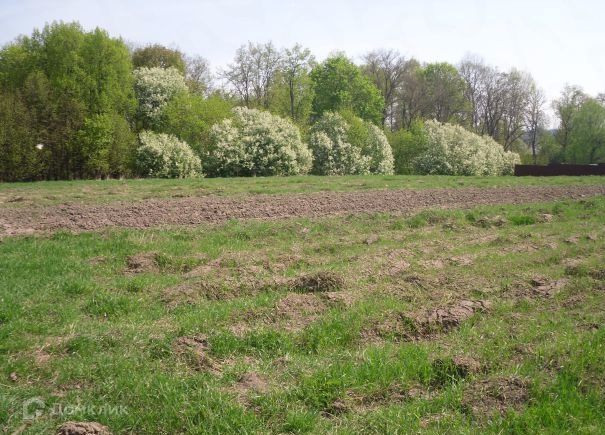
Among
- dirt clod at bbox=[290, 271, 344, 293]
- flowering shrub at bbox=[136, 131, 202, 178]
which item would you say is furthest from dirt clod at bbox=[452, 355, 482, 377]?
flowering shrub at bbox=[136, 131, 202, 178]

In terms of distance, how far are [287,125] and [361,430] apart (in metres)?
40.4

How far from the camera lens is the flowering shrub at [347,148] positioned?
48344 mm

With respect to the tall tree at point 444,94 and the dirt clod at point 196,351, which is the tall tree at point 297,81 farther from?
the dirt clod at point 196,351

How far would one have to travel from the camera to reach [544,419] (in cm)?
426

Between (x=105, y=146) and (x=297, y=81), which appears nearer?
(x=105, y=146)

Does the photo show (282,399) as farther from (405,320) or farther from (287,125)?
(287,125)

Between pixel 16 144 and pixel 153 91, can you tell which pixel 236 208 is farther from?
pixel 153 91

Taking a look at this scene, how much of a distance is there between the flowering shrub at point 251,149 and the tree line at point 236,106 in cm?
16

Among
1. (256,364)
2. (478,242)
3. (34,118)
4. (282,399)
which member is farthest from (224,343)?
(34,118)

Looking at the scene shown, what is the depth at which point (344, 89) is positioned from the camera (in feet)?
203

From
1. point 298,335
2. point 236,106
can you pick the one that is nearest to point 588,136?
point 236,106

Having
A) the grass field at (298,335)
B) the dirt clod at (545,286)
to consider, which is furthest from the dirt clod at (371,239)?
the dirt clod at (545,286)

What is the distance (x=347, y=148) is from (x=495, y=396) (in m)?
45.9

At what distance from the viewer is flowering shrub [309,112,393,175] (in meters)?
48.3
